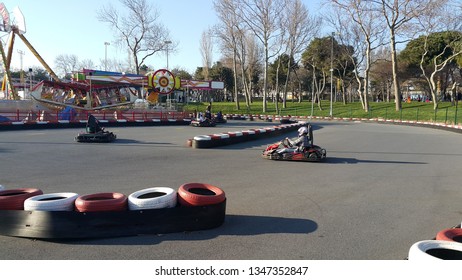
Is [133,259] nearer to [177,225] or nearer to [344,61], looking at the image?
[177,225]

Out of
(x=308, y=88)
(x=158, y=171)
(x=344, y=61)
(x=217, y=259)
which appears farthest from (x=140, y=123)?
(x=308, y=88)

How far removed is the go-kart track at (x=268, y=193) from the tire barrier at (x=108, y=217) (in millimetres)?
101

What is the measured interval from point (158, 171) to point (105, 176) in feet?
4.03

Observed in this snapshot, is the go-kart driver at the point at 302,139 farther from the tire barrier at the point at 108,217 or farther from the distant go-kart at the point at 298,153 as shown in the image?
the tire barrier at the point at 108,217

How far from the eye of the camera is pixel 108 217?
414 centimetres

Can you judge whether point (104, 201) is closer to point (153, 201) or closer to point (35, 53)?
point (153, 201)

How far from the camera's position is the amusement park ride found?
3131 cm

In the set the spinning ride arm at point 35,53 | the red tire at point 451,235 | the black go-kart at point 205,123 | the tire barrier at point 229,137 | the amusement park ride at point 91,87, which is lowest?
the red tire at point 451,235

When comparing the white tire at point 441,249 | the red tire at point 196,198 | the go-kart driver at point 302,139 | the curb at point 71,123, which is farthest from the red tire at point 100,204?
the curb at point 71,123

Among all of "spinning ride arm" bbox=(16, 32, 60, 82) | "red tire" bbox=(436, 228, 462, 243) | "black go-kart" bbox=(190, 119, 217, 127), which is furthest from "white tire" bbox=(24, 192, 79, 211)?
"spinning ride arm" bbox=(16, 32, 60, 82)

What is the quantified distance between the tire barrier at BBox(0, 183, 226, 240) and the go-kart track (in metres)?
0.10

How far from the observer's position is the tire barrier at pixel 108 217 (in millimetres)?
4039

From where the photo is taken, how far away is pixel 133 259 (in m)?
3.56

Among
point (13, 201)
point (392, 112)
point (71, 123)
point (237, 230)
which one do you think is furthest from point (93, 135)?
point (392, 112)
